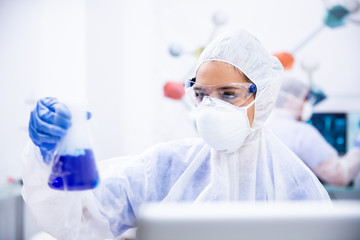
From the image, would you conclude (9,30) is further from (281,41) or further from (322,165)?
(322,165)

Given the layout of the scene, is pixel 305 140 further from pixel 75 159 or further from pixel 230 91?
pixel 75 159

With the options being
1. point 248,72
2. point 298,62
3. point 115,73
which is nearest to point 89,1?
point 115,73

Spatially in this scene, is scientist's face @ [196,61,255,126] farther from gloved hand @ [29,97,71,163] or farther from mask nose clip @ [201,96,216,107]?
gloved hand @ [29,97,71,163]

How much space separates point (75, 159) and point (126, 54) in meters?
2.21

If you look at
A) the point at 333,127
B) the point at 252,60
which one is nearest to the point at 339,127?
the point at 333,127

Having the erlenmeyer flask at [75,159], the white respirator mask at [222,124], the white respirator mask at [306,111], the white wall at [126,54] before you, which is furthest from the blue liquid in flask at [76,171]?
the white respirator mask at [306,111]

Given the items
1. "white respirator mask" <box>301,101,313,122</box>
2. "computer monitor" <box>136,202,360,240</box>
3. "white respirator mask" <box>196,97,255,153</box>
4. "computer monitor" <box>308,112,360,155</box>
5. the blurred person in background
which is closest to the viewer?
"computer monitor" <box>136,202,360,240</box>

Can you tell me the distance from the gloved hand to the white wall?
5.24ft

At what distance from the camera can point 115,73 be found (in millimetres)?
2775

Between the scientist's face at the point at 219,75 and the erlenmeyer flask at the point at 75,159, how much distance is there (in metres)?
0.41

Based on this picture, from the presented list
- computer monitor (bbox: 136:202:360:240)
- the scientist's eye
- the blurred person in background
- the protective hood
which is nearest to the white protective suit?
the protective hood

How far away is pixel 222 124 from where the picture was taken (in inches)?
36.5

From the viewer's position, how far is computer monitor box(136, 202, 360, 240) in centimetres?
31

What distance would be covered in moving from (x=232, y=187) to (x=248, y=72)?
1.28 feet
